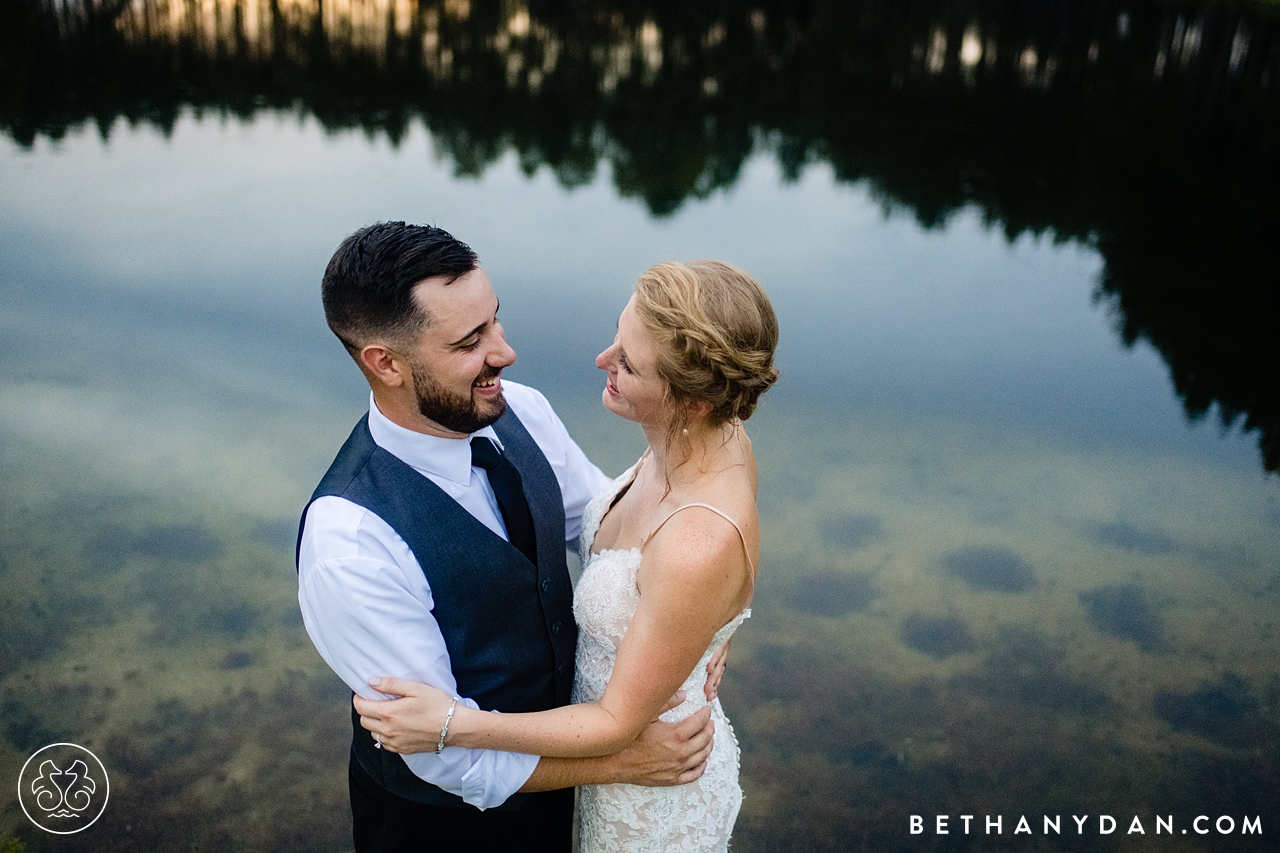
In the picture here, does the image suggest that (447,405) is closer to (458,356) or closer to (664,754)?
(458,356)

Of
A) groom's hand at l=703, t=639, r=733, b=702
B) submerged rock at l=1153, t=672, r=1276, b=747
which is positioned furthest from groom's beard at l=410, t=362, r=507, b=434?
submerged rock at l=1153, t=672, r=1276, b=747

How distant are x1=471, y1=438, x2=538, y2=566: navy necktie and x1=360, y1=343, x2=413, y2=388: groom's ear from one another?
227mm

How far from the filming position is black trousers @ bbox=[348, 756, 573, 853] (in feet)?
7.25

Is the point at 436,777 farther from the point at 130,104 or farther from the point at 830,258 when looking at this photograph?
the point at 130,104

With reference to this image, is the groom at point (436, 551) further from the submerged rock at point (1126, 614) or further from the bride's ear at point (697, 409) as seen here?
the submerged rock at point (1126, 614)

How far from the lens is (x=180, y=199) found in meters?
12.6

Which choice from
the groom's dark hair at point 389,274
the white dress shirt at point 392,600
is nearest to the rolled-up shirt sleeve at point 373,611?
the white dress shirt at point 392,600

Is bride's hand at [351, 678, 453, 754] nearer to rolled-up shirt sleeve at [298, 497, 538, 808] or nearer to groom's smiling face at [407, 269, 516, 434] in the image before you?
rolled-up shirt sleeve at [298, 497, 538, 808]

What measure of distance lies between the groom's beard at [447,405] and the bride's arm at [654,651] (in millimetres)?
473

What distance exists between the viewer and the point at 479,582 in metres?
1.97

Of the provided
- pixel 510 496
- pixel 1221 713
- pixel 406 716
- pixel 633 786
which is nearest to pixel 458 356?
pixel 510 496

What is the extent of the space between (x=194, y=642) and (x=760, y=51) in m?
23.8

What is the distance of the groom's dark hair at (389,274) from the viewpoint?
1.94m

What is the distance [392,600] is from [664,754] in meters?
0.76
